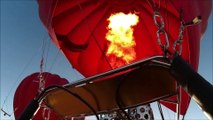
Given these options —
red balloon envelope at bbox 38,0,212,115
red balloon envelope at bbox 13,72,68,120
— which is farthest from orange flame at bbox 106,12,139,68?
red balloon envelope at bbox 13,72,68,120

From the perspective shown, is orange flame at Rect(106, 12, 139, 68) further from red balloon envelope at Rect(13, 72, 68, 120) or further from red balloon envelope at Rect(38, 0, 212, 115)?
red balloon envelope at Rect(13, 72, 68, 120)

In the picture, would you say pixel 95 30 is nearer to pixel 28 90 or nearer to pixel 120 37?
pixel 120 37

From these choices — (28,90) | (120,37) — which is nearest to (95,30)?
(120,37)

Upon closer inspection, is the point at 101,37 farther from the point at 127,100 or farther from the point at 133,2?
the point at 127,100

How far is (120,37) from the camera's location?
8836 millimetres

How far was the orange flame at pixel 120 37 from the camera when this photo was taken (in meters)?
8.59

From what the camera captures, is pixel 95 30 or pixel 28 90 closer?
pixel 95 30

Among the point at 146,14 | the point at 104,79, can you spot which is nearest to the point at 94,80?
the point at 104,79

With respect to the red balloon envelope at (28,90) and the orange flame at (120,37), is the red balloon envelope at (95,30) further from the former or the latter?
the red balloon envelope at (28,90)

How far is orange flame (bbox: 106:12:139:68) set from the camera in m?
8.59

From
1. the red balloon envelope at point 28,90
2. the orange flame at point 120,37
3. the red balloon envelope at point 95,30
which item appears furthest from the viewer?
the red balloon envelope at point 28,90

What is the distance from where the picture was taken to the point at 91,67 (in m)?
8.84

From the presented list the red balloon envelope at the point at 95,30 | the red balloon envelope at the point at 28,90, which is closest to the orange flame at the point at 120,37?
the red balloon envelope at the point at 95,30

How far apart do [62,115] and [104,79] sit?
73 centimetres
